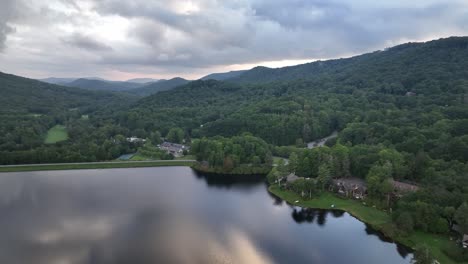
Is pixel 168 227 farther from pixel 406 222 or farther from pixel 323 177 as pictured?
pixel 406 222

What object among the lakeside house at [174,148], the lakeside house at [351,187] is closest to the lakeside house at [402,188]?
the lakeside house at [351,187]

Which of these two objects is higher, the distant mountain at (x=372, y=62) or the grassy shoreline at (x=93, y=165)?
the distant mountain at (x=372, y=62)

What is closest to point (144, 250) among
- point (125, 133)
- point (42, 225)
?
point (42, 225)

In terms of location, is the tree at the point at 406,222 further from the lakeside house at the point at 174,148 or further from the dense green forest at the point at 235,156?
the lakeside house at the point at 174,148

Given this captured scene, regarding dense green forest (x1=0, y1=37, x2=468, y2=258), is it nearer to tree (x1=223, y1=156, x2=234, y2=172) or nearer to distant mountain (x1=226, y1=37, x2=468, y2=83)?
tree (x1=223, y1=156, x2=234, y2=172)

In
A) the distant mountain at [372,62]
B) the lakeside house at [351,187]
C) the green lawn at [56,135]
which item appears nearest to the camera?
the lakeside house at [351,187]

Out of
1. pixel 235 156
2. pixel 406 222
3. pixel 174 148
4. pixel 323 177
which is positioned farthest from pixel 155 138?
pixel 406 222

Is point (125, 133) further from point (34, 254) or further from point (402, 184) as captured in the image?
point (402, 184)

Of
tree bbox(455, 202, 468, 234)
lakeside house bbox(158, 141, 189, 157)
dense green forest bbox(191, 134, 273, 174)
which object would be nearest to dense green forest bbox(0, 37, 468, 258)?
tree bbox(455, 202, 468, 234)
